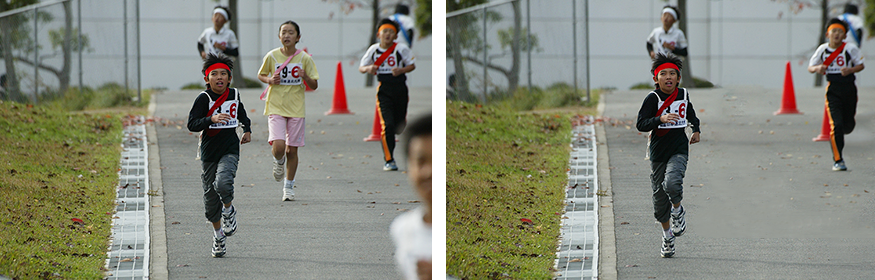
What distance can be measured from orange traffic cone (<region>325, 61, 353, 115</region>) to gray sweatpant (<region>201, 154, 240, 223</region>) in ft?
2.54

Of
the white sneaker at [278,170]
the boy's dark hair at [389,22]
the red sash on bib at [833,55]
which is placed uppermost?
the boy's dark hair at [389,22]

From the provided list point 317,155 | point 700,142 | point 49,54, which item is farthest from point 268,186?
point 700,142

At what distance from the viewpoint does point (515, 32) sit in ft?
17.4

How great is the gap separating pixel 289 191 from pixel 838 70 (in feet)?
9.61

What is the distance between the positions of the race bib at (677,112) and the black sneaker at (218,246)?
7.24 feet

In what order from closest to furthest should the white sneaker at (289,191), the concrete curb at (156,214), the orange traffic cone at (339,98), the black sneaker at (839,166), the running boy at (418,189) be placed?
the running boy at (418,189) < the concrete curb at (156,214) < the black sneaker at (839,166) < the white sneaker at (289,191) < the orange traffic cone at (339,98)

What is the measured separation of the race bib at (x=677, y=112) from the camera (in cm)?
418

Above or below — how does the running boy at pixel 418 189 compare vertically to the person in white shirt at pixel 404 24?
below

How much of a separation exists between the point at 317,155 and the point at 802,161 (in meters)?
Result: 2.61

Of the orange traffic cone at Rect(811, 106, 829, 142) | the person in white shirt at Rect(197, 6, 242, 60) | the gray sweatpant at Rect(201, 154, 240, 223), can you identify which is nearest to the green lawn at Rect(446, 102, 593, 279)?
the orange traffic cone at Rect(811, 106, 829, 142)

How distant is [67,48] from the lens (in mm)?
5156

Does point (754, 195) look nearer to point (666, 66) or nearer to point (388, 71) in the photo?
point (666, 66)

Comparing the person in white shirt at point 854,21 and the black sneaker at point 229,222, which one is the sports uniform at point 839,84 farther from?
the black sneaker at point 229,222

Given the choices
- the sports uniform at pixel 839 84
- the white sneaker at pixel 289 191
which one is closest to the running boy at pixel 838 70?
the sports uniform at pixel 839 84
